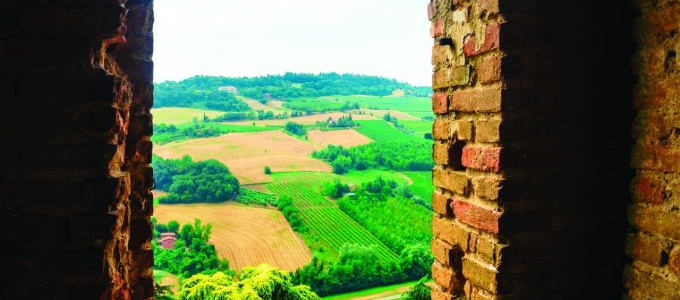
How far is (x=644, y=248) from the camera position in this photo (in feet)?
5.87

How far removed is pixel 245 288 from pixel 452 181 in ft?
50.5

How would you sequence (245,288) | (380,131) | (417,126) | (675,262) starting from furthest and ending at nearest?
(417,126) → (380,131) → (245,288) → (675,262)

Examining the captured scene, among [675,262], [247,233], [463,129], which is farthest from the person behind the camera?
[247,233]

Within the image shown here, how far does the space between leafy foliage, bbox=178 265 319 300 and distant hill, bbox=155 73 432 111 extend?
112 feet

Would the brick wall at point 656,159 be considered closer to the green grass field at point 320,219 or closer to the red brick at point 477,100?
the red brick at point 477,100

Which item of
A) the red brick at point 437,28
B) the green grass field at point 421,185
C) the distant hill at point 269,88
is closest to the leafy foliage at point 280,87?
the distant hill at point 269,88

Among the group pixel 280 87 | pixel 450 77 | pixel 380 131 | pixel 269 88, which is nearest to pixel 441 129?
pixel 450 77

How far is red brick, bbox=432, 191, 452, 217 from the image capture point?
219 centimetres

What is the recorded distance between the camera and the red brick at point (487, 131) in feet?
6.07

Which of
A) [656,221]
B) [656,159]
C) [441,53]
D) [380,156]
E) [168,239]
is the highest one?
[441,53]

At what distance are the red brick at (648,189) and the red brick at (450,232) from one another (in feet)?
2.06

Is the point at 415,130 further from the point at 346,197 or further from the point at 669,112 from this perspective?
the point at 669,112

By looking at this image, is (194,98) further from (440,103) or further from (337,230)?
(440,103)

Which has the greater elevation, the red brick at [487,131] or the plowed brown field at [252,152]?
the red brick at [487,131]
